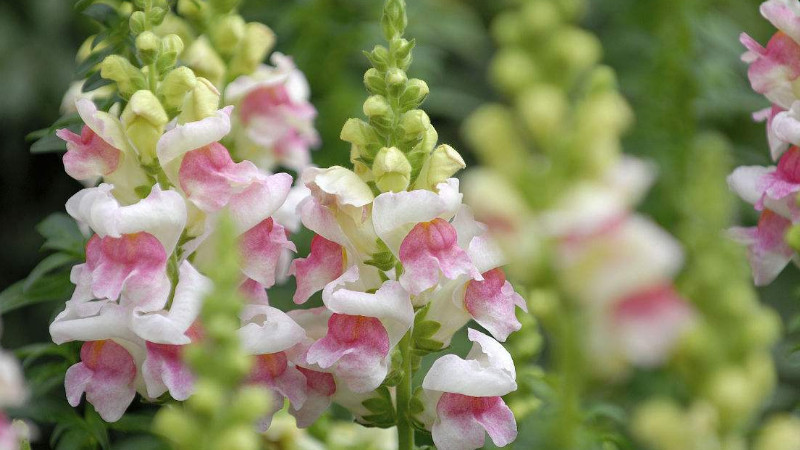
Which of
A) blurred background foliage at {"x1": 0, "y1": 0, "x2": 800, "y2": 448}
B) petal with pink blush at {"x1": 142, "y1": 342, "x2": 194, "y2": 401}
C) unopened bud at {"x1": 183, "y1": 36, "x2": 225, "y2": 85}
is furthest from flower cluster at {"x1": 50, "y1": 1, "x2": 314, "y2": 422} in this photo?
blurred background foliage at {"x1": 0, "y1": 0, "x2": 800, "y2": 448}

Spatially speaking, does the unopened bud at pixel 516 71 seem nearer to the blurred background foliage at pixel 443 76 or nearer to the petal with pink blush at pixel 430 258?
the petal with pink blush at pixel 430 258

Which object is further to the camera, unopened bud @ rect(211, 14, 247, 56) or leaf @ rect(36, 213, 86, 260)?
unopened bud @ rect(211, 14, 247, 56)

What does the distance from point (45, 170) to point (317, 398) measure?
1960 millimetres

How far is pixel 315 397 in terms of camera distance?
3.19 feet

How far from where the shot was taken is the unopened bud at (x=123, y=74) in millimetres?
987

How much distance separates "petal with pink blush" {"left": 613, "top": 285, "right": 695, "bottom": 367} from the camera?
0.57 m

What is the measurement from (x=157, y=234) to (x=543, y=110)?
0.45 meters

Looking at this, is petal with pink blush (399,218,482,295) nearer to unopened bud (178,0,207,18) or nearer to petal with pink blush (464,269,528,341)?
petal with pink blush (464,269,528,341)

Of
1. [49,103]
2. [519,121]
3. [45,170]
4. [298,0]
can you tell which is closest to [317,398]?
[519,121]

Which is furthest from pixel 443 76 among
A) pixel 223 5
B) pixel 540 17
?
pixel 540 17

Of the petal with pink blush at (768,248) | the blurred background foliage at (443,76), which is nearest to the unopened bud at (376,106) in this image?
the petal with pink blush at (768,248)

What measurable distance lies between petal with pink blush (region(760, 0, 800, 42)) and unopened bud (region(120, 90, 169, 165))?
514 mm

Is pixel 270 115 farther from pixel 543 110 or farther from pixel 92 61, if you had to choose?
pixel 543 110

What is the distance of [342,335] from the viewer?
937mm
